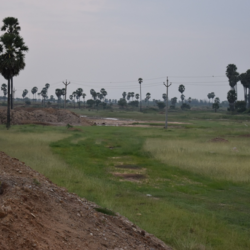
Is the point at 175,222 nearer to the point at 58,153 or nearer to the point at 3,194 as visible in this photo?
the point at 3,194

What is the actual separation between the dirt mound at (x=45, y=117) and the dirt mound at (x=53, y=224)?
5307cm

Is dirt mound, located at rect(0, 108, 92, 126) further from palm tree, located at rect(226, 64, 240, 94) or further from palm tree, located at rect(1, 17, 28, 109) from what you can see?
palm tree, located at rect(226, 64, 240, 94)

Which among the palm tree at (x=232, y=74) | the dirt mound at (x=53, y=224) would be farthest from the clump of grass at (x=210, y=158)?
the palm tree at (x=232, y=74)

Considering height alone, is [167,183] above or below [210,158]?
below

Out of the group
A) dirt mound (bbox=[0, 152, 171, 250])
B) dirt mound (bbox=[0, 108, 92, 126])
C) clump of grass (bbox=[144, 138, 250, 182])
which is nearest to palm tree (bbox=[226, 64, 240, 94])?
dirt mound (bbox=[0, 108, 92, 126])

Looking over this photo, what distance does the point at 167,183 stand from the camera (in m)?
18.7

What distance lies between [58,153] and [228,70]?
350 ft

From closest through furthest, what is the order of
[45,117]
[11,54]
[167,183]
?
1. [167,183]
2. [11,54]
3. [45,117]

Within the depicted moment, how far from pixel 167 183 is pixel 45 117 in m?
50.8

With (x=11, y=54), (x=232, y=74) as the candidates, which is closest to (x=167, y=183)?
(x=11, y=54)

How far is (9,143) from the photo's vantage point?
97.5 feet

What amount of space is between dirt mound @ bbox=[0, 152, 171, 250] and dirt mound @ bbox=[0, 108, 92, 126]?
174ft

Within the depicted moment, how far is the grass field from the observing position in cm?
1120

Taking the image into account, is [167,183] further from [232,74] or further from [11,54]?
[232,74]
